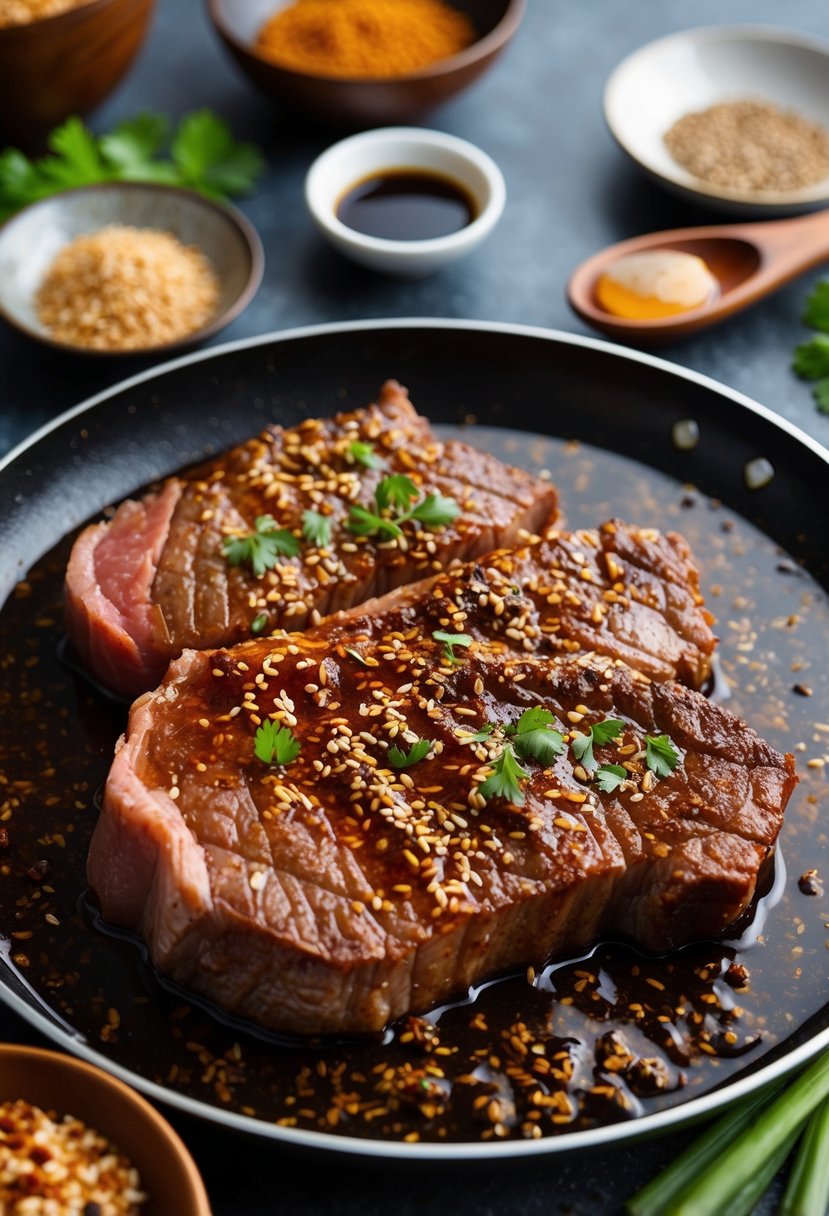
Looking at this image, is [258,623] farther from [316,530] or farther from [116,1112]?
[116,1112]

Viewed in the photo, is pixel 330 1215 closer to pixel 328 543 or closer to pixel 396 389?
pixel 328 543

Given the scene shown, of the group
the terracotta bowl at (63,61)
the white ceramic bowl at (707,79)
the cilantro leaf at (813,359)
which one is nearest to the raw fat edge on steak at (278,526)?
the cilantro leaf at (813,359)

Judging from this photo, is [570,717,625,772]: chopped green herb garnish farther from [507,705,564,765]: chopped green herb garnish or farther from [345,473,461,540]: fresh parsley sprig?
[345,473,461,540]: fresh parsley sprig

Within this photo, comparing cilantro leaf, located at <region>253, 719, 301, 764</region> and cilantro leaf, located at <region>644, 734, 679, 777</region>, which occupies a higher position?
cilantro leaf, located at <region>644, 734, 679, 777</region>

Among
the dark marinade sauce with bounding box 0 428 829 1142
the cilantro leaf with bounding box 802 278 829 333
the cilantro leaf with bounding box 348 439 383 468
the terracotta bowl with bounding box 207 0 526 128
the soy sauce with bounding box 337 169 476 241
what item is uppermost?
the terracotta bowl with bounding box 207 0 526 128

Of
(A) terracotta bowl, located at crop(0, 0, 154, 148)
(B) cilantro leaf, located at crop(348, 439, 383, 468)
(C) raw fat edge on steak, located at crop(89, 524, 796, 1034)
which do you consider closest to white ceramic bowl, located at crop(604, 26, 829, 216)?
(A) terracotta bowl, located at crop(0, 0, 154, 148)

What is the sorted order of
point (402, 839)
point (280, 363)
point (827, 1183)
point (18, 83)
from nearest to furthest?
point (827, 1183), point (402, 839), point (280, 363), point (18, 83)

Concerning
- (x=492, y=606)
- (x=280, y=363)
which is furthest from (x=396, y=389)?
(x=492, y=606)
